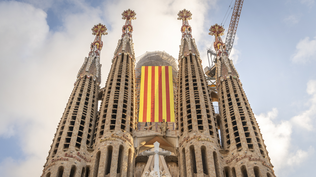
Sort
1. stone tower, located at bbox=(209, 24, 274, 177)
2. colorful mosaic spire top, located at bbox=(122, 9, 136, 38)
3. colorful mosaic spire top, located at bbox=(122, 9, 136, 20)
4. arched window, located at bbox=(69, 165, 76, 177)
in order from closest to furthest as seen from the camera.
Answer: stone tower, located at bbox=(209, 24, 274, 177), arched window, located at bbox=(69, 165, 76, 177), colorful mosaic spire top, located at bbox=(122, 9, 136, 38), colorful mosaic spire top, located at bbox=(122, 9, 136, 20)

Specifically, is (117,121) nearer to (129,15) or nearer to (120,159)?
(120,159)

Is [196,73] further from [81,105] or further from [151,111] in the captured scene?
[81,105]

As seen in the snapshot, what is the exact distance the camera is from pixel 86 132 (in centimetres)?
4734

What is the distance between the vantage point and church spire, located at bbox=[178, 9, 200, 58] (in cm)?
6326

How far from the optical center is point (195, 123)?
47406 mm

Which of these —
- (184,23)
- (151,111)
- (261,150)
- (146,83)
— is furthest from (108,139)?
(184,23)

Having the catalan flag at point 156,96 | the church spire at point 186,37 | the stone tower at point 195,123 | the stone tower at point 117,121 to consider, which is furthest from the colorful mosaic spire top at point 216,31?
the catalan flag at point 156,96

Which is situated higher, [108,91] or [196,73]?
[196,73]

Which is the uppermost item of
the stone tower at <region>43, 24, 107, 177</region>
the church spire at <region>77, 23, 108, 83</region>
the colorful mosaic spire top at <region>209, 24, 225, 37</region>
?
the colorful mosaic spire top at <region>209, 24, 225, 37</region>

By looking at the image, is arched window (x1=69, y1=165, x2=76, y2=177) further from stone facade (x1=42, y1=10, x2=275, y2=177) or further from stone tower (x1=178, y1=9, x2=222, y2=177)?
stone tower (x1=178, y1=9, x2=222, y2=177)

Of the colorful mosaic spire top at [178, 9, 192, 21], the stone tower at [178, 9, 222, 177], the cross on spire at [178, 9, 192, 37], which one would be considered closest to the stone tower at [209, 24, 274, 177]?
the stone tower at [178, 9, 222, 177]

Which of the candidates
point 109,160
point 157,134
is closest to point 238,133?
point 157,134

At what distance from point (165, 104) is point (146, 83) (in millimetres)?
4923

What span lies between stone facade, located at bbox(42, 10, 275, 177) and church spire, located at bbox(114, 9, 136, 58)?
2.40m
